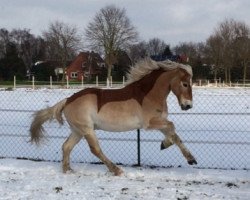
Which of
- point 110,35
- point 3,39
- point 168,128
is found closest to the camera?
point 168,128

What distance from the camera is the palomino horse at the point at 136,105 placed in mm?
6887

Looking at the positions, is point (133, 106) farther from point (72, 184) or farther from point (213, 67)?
point (213, 67)

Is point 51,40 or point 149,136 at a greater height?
point 51,40

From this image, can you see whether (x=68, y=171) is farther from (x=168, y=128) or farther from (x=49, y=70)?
(x=49, y=70)

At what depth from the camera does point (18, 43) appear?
3314 inches

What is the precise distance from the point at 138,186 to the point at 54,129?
6.10m

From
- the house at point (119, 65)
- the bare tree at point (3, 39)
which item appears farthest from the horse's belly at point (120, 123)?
the bare tree at point (3, 39)

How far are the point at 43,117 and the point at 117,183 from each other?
1.82 m

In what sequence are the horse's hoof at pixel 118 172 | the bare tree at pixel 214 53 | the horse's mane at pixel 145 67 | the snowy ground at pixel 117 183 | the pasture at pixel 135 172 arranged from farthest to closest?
the bare tree at pixel 214 53
the horse's mane at pixel 145 67
the horse's hoof at pixel 118 172
the pasture at pixel 135 172
the snowy ground at pixel 117 183

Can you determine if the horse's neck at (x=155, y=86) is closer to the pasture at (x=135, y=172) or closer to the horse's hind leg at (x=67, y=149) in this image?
the pasture at (x=135, y=172)

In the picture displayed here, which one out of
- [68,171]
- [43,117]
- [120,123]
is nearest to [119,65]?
[43,117]

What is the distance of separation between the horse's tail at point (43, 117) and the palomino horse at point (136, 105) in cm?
10

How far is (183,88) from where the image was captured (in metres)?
6.90

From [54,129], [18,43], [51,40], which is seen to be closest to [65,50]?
[51,40]
